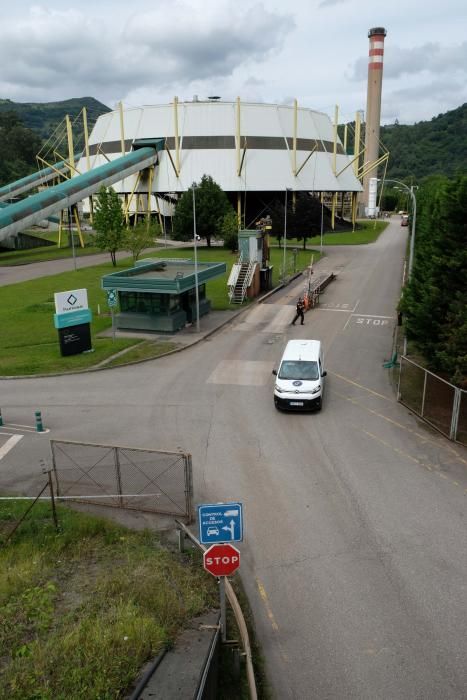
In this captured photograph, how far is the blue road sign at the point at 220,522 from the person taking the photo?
27.4 ft

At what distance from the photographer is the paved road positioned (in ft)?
28.9

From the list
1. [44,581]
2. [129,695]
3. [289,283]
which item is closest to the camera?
[129,695]

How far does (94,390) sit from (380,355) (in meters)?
13.5

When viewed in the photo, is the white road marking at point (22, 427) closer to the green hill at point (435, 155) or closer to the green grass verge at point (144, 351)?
the green grass verge at point (144, 351)

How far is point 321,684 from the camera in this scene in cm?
823

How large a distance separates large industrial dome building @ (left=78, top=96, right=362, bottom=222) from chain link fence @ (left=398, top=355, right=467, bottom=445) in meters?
56.6

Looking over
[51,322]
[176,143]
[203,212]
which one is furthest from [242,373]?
[176,143]

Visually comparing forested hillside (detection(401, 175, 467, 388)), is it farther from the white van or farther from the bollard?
the bollard

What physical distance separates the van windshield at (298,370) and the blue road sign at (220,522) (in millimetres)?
11448

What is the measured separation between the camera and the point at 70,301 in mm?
25094

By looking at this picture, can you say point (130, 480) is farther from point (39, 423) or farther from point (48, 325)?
point (48, 325)

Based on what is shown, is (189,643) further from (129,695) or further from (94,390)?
(94,390)

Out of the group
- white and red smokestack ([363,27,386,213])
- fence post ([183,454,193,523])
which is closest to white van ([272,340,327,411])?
fence post ([183,454,193,523])

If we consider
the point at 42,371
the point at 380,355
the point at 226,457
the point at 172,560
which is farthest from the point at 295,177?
the point at 172,560
